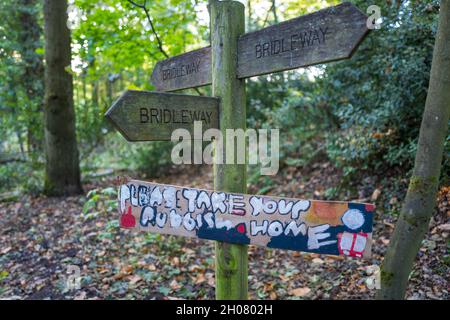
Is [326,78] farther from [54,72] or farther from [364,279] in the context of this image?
[54,72]

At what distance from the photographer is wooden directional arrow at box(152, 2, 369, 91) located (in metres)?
1.59

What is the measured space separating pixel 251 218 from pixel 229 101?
2.30ft

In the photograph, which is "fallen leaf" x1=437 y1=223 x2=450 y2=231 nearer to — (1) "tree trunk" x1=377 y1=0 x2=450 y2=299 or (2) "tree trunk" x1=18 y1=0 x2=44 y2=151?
(1) "tree trunk" x1=377 y1=0 x2=450 y2=299

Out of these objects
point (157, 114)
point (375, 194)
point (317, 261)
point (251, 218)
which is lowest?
point (317, 261)

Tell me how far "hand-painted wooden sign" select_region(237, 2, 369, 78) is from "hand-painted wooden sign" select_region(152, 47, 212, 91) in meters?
0.29

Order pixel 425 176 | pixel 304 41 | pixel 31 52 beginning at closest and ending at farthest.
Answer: pixel 304 41 < pixel 425 176 < pixel 31 52

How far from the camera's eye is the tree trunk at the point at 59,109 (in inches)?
254

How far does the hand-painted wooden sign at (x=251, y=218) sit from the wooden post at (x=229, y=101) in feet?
0.48

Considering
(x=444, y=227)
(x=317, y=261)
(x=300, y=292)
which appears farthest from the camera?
(x=317, y=261)

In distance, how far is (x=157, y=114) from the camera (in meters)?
1.83

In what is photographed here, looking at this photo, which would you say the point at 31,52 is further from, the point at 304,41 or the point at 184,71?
the point at 304,41

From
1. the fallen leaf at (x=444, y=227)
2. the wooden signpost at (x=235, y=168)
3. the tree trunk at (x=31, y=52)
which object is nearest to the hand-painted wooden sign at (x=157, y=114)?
the wooden signpost at (x=235, y=168)

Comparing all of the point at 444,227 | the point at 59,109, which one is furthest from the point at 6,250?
the point at 444,227
